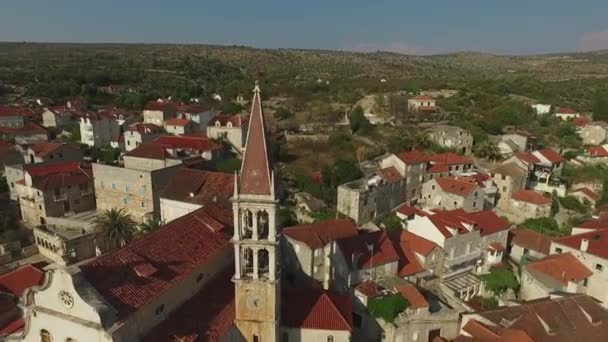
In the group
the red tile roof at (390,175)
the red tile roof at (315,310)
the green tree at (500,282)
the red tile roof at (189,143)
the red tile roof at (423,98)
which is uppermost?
the red tile roof at (423,98)

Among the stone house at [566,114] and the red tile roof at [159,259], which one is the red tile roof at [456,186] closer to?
the red tile roof at [159,259]

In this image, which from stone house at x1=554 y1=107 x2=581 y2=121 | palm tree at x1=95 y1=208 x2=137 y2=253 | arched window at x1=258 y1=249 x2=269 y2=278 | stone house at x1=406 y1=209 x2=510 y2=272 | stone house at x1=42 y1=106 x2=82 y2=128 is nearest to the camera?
arched window at x1=258 y1=249 x2=269 y2=278

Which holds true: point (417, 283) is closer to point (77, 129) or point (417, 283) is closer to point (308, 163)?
point (308, 163)

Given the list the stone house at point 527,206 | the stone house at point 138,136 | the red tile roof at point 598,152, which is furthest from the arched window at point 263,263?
the red tile roof at point 598,152

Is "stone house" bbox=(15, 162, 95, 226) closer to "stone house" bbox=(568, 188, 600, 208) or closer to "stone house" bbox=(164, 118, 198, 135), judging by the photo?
"stone house" bbox=(164, 118, 198, 135)

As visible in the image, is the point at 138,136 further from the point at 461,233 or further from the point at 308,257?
the point at 461,233

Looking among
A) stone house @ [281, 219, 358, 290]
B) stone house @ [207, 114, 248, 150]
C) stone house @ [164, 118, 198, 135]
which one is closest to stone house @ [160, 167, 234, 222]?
stone house @ [281, 219, 358, 290]
